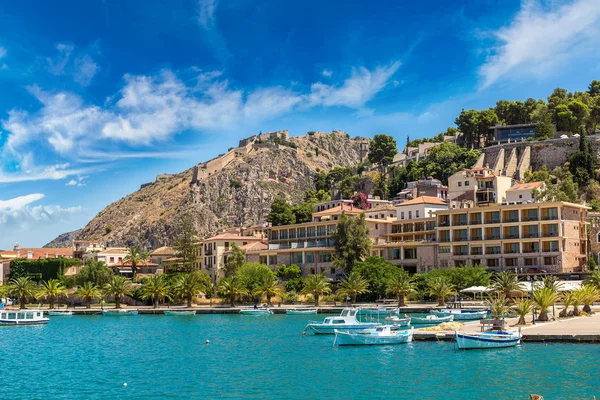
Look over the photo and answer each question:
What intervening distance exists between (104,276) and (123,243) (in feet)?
263

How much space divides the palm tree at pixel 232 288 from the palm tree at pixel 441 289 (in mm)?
25079

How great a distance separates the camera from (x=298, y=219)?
425 feet

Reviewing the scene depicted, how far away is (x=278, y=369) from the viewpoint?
40.8 metres

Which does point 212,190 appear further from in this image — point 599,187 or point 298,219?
point 599,187

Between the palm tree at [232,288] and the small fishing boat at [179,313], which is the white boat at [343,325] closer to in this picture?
the small fishing boat at [179,313]

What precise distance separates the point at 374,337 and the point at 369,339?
1.57 feet

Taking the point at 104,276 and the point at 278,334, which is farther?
the point at 104,276

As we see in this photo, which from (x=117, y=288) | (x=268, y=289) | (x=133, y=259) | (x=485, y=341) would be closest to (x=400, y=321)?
(x=485, y=341)

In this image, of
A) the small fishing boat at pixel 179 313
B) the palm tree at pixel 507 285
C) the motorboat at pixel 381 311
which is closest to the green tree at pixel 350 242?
the motorboat at pixel 381 311

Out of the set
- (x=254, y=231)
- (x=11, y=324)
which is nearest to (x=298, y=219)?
(x=254, y=231)

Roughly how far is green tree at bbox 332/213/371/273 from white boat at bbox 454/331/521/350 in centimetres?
4427

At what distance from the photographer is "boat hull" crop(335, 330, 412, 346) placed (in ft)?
161

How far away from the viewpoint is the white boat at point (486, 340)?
44.0 m

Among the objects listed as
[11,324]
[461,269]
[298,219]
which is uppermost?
[298,219]
